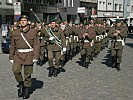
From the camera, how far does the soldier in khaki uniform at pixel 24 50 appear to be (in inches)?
301

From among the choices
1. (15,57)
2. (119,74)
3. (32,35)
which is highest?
(32,35)

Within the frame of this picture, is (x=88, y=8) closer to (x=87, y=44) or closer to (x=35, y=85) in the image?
(x=87, y=44)

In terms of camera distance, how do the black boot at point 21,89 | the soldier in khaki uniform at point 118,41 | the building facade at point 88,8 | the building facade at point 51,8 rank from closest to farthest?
the black boot at point 21,89, the soldier in khaki uniform at point 118,41, the building facade at point 51,8, the building facade at point 88,8

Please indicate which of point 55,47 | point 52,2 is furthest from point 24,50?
point 52,2

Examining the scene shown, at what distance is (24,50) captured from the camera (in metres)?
7.72

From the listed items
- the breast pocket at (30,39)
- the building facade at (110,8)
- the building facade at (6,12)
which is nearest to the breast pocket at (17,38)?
the breast pocket at (30,39)

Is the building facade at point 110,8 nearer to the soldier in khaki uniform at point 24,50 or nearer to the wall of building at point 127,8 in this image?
the wall of building at point 127,8

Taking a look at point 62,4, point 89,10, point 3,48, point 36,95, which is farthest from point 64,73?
point 89,10

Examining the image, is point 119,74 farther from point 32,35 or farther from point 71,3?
point 71,3

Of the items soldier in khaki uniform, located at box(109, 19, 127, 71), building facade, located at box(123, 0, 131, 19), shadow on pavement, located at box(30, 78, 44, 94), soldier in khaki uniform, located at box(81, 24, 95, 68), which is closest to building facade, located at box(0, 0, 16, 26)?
soldier in khaki uniform, located at box(81, 24, 95, 68)

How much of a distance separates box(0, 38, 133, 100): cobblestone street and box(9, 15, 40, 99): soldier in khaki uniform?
0.60m

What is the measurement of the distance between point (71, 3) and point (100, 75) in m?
35.4

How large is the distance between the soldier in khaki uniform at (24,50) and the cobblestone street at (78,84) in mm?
601

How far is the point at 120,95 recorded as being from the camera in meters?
8.11
